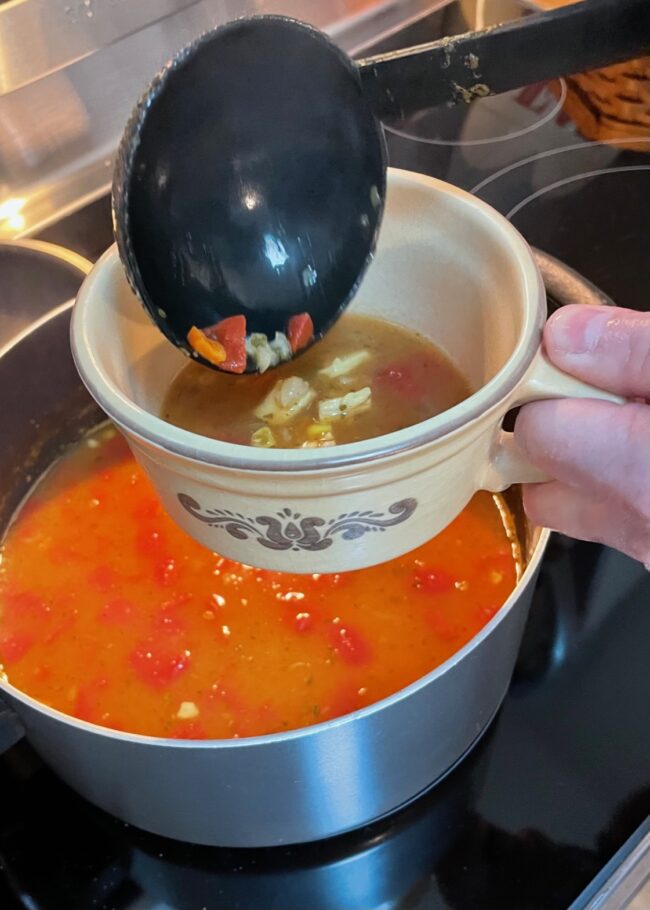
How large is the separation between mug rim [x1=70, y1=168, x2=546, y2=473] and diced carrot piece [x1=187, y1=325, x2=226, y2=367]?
0.23 feet

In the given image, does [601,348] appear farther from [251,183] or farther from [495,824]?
[495,824]

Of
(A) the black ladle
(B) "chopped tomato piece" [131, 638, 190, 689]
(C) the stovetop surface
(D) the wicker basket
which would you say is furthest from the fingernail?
(D) the wicker basket

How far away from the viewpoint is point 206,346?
59 centimetres

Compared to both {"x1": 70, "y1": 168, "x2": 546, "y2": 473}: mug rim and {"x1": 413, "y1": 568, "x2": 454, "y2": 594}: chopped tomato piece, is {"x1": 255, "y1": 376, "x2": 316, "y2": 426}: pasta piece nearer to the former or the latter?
{"x1": 70, "y1": 168, "x2": 546, "y2": 473}: mug rim

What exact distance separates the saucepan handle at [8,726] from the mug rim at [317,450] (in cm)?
26

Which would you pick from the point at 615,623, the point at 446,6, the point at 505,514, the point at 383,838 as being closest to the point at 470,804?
the point at 383,838

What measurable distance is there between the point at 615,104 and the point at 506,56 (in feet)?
1.76

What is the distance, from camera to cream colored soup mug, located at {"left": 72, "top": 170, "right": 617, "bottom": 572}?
1.51 feet

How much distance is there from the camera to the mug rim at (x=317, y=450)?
0.45m

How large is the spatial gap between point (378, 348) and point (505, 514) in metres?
0.34

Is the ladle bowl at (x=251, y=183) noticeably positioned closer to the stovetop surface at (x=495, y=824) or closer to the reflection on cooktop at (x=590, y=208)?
the stovetop surface at (x=495, y=824)

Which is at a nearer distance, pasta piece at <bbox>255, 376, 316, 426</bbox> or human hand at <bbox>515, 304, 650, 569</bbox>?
human hand at <bbox>515, 304, 650, 569</bbox>

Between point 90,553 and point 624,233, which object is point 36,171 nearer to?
point 90,553

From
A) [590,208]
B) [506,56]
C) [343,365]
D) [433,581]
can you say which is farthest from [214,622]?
[590,208]
